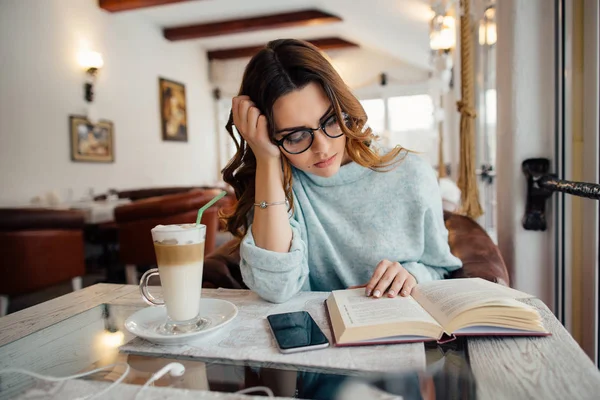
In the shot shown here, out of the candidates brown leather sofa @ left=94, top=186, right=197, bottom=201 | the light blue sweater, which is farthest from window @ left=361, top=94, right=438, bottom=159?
the light blue sweater

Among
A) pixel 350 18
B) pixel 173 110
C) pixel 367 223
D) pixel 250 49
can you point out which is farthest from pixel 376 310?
pixel 250 49

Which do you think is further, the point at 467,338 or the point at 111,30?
the point at 111,30

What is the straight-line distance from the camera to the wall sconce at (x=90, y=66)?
5094 mm

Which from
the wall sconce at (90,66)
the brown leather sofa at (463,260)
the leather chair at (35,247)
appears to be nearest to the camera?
the brown leather sofa at (463,260)

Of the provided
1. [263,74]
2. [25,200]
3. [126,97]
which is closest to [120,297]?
[263,74]

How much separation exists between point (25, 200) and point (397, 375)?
15.5 feet

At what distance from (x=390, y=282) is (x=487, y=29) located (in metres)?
2.59

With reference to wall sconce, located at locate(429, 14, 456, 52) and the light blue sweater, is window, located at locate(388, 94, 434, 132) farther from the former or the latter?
the light blue sweater

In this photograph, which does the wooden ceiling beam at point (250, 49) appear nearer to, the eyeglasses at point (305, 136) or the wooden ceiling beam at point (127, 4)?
the wooden ceiling beam at point (127, 4)

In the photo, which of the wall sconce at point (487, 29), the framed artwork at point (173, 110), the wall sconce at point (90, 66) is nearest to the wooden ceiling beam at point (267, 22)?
the framed artwork at point (173, 110)

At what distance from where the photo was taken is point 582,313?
4.55 feet

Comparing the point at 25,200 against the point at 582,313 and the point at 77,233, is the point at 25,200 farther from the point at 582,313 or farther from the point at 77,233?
the point at 582,313

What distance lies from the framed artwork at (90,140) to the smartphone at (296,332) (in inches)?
190

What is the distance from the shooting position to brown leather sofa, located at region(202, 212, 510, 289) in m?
1.26
